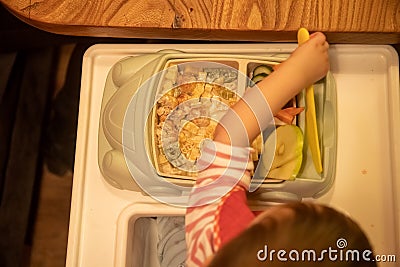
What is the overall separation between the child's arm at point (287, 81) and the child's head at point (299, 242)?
0.14m

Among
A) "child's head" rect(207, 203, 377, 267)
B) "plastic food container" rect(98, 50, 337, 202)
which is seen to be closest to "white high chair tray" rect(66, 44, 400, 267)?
"plastic food container" rect(98, 50, 337, 202)

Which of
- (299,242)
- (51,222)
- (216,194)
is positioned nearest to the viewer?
(299,242)

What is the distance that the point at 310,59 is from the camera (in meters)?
0.65

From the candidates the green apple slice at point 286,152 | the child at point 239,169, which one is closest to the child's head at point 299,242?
the child at point 239,169

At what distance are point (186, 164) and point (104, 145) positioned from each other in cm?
11

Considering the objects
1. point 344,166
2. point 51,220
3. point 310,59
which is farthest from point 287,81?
point 51,220

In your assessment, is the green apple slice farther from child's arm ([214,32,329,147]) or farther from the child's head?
the child's head

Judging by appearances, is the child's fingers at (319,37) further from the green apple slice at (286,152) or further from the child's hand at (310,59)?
the green apple slice at (286,152)

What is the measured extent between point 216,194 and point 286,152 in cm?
11

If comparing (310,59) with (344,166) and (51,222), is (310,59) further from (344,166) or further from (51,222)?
(51,222)

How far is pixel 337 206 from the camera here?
69 centimetres

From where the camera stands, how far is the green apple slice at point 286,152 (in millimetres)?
655

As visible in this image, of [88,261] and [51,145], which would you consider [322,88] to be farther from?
[51,145]

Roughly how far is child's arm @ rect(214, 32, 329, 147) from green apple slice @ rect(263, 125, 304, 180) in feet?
0.11
